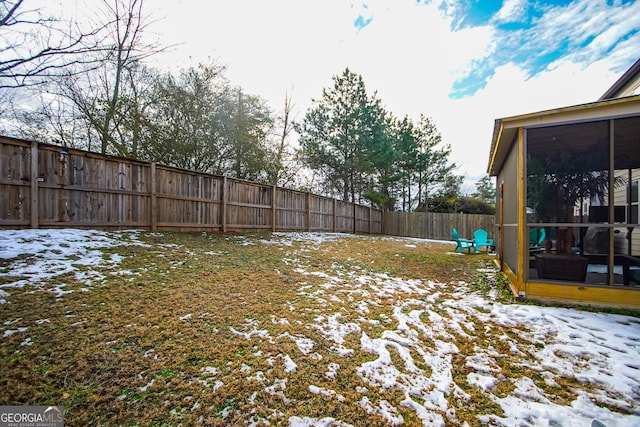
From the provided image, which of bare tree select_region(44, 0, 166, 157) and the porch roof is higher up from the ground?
bare tree select_region(44, 0, 166, 157)

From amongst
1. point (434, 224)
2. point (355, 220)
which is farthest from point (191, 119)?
point (434, 224)

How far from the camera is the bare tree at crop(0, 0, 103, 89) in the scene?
365cm

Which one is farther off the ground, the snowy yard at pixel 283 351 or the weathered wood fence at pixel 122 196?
the weathered wood fence at pixel 122 196

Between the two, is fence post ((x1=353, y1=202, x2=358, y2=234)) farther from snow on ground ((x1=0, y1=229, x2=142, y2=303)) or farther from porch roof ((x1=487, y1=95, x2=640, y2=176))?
snow on ground ((x1=0, y1=229, x2=142, y2=303))

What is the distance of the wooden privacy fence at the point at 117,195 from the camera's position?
4.33 meters

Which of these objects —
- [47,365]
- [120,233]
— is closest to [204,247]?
[120,233]

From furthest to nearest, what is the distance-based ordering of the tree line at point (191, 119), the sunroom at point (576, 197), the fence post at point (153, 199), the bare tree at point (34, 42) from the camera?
the fence post at point (153, 199)
the tree line at point (191, 119)
the bare tree at point (34, 42)
the sunroom at point (576, 197)

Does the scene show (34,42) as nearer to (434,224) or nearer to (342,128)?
(342,128)

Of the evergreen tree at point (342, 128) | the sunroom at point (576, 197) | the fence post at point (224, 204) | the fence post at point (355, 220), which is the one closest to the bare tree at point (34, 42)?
the fence post at point (224, 204)

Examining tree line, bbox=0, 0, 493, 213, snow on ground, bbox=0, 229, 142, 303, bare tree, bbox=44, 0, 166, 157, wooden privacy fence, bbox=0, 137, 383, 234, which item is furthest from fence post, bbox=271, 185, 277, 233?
bare tree, bbox=44, 0, 166, 157

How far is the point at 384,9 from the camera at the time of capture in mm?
7027

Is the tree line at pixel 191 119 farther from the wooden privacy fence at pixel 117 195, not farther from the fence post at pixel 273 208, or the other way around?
the fence post at pixel 273 208

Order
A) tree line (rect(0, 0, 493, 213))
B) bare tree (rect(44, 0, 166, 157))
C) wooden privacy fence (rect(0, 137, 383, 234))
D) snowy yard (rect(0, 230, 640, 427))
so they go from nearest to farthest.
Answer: snowy yard (rect(0, 230, 640, 427))
tree line (rect(0, 0, 493, 213))
wooden privacy fence (rect(0, 137, 383, 234))
bare tree (rect(44, 0, 166, 157))

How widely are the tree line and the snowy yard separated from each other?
3.46 metres
